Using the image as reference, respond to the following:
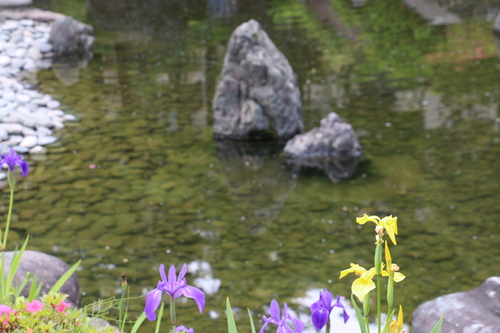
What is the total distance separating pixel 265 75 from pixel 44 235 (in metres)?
3.40

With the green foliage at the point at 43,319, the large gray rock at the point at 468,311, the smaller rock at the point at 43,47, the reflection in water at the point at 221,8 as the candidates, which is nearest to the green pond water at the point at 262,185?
the large gray rock at the point at 468,311

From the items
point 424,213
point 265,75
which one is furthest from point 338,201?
point 265,75

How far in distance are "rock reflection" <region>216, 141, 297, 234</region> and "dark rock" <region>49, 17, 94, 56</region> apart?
5.56 m

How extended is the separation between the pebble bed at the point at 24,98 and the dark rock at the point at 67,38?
202 mm

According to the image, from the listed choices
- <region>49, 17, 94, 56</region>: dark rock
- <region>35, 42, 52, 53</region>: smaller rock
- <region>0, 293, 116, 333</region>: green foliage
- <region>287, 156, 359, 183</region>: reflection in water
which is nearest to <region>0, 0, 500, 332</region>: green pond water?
<region>287, 156, 359, 183</region>: reflection in water

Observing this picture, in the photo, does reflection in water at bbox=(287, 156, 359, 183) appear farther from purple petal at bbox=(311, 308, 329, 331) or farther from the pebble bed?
purple petal at bbox=(311, 308, 329, 331)

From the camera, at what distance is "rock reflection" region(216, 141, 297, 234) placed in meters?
5.46

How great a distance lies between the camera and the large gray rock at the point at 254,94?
23.6 feet

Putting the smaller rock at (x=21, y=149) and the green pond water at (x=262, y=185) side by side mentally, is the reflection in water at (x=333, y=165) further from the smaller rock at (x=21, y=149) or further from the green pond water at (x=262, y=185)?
the smaller rock at (x=21, y=149)

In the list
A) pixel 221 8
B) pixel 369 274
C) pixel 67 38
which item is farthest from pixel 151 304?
pixel 221 8

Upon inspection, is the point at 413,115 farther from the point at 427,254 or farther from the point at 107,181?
the point at 107,181

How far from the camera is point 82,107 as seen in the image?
8367 millimetres

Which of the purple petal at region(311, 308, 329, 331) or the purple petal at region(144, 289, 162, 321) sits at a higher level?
the purple petal at region(144, 289, 162, 321)

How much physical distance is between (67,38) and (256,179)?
6871mm
